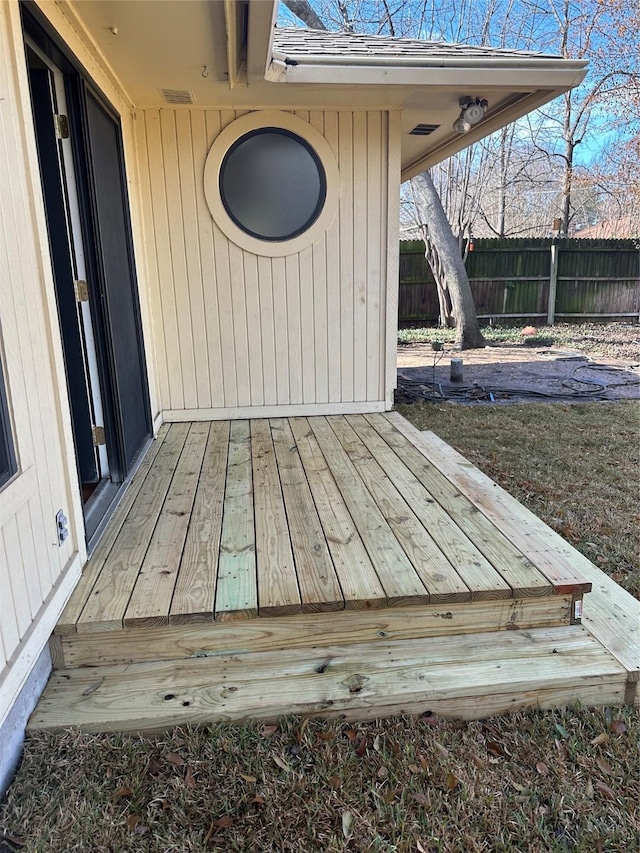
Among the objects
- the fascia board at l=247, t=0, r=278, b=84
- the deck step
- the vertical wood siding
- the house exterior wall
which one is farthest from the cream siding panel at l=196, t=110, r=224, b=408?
the deck step

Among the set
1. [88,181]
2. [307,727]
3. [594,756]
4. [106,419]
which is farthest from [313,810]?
[88,181]

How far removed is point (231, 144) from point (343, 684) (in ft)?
11.0

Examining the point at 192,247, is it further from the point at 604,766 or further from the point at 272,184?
the point at 604,766

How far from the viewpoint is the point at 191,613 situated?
5.51ft

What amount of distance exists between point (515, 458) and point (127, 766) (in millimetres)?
3196

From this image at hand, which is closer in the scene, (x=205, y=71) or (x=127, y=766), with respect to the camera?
(x=127, y=766)

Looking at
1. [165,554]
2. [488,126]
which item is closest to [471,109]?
[488,126]

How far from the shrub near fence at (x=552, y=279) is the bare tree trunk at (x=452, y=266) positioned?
196 centimetres

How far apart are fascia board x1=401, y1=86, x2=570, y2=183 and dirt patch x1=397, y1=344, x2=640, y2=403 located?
220 cm

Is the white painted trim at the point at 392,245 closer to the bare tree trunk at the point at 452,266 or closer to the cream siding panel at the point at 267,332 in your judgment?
the cream siding panel at the point at 267,332

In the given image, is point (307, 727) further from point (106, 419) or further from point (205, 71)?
point (205, 71)

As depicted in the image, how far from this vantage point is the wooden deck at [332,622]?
63.1 inches

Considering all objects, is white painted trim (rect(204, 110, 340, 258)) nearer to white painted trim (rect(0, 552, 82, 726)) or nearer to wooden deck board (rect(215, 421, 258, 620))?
wooden deck board (rect(215, 421, 258, 620))

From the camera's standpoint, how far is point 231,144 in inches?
143
